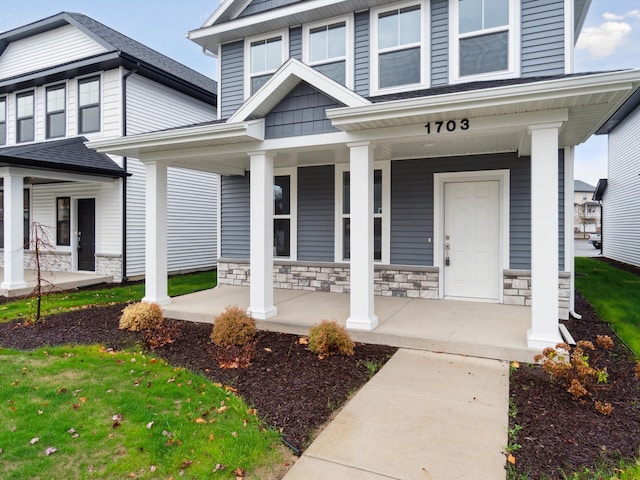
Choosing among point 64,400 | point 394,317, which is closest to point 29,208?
point 64,400

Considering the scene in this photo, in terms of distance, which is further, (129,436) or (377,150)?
(377,150)

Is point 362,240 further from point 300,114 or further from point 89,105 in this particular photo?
point 89,105

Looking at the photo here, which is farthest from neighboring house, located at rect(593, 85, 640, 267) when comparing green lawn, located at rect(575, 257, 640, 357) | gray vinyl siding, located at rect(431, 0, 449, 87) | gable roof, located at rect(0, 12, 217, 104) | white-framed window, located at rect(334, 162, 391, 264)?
gable roof, located at rect(0, 12, 217, 104)

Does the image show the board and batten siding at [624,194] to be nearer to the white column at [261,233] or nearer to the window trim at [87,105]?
the white column at [261,233]

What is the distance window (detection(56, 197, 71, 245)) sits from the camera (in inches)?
462

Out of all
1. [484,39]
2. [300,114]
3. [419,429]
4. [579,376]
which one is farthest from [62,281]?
[579,376]

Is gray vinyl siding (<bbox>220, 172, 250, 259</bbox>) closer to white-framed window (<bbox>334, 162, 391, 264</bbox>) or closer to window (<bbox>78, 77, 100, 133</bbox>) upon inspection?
white-framed window (<bbox>334, 162, 391, 264</bbox>)

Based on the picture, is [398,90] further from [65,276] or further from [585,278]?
[65,276]

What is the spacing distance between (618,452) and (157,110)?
12340mm

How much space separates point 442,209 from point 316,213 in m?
2.51

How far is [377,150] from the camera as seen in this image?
6.75 meters

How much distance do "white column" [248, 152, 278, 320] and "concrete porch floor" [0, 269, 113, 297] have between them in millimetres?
5582

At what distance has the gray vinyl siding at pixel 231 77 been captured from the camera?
28.0 ft

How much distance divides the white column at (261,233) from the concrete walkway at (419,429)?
8.04 ft
